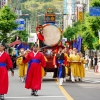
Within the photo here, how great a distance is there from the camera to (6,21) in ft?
194

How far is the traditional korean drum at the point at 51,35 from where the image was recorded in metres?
30.1

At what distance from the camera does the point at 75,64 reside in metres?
28.2

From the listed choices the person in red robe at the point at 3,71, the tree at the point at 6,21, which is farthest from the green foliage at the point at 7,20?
the person in red robe at the point at 3,71

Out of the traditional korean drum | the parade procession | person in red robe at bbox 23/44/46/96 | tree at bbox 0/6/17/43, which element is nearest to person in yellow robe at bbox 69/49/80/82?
the parade procession

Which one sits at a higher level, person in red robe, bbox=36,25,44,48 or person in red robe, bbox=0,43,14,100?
person in red robe, bbox=36,25,44,48

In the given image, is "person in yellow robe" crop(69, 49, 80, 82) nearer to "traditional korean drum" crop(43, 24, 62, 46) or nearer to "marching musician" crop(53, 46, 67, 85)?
"marching musician" crop(53, 46, 67, 85)

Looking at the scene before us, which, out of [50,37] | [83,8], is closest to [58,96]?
[50,37]

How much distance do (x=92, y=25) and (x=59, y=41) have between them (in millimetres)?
20732

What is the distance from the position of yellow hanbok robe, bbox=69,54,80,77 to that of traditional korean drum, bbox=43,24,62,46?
2.49m

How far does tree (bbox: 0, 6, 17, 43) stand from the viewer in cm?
5869

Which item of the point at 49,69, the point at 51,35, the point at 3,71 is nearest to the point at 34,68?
the point at 3,71

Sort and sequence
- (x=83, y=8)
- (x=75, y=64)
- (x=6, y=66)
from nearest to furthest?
A: (x=6, y=66), (x=75, y=64), (x=83, y=8)

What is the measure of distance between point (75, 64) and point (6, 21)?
31.7 meters

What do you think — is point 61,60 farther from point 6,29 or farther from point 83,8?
point 83,8
